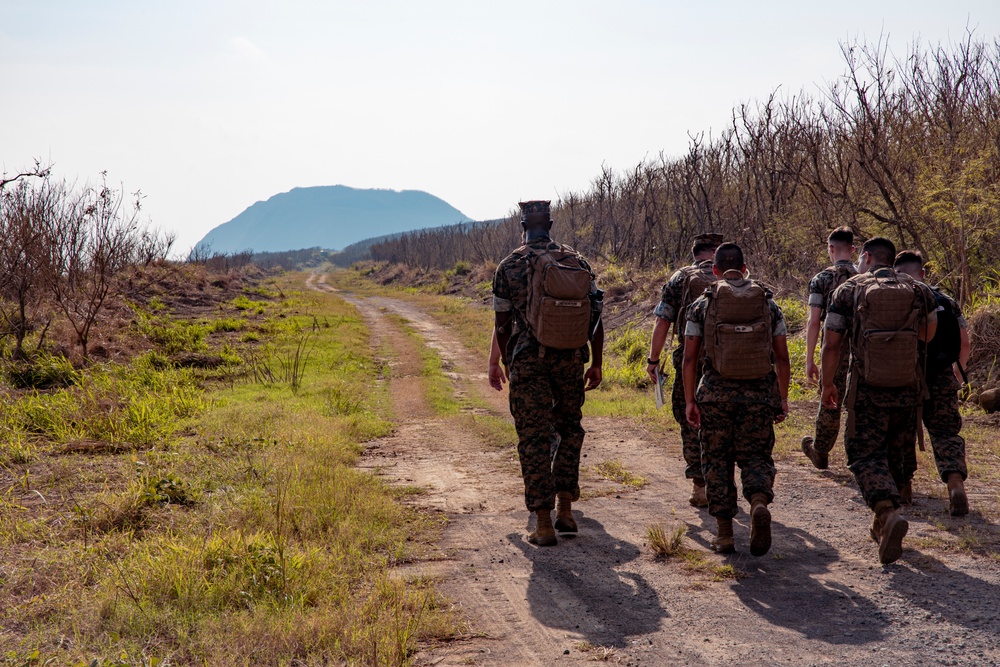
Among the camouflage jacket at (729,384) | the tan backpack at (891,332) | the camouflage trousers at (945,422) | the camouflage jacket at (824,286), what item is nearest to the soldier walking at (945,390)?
the camouflage trousers at (945,422)

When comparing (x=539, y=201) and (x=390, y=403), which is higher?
(x=539, y=201)

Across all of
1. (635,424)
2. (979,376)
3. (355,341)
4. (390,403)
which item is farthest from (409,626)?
(355,341)

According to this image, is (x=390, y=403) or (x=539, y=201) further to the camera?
(x=390, y=403)

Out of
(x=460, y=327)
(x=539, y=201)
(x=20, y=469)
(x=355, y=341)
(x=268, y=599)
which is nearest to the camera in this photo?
(x=268, y=599)

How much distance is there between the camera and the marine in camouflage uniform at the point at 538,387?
465 centimetres

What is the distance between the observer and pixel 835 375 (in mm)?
5605

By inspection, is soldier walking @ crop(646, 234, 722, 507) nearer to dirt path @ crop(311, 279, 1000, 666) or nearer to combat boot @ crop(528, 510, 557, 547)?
dirt path @ crop(311, 279, 1000, 666)

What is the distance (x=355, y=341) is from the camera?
58.5 feet

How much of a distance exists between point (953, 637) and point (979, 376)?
7.23 metres

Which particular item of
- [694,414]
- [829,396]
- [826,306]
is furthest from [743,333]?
[826,306]

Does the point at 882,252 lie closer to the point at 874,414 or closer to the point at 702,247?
the point at 874,414

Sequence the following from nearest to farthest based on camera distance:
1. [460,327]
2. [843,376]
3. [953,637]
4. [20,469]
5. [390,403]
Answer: [953,637] < [843,376] < [20,469] < [390,403] < [460,327]

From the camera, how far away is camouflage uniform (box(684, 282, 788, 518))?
4.27 meters

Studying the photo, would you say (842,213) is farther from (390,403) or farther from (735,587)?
(735,587)
